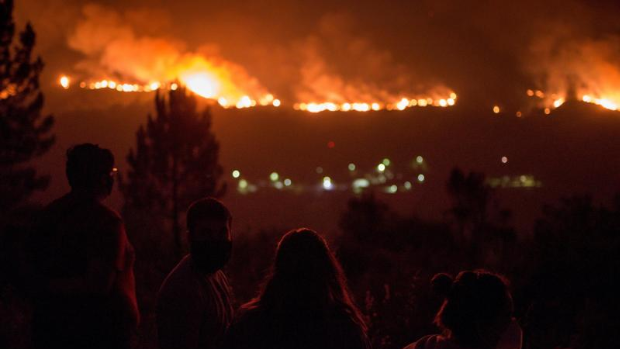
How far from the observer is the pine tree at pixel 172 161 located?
74.6ft

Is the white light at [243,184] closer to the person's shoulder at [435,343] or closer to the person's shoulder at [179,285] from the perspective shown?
the person's shoulder at [179,285]

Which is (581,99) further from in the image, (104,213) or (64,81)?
(104,213)

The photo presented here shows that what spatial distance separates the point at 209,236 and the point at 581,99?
48078mm

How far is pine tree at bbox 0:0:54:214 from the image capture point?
804 inches

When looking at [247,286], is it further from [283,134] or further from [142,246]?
[283,134]

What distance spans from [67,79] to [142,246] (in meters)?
33.3

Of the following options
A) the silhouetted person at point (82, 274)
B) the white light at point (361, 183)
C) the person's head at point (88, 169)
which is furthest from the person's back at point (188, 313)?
the white light at point (361, 183)

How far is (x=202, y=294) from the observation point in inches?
137

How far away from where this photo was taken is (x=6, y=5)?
19922 mm

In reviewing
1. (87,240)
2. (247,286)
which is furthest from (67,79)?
(87,240)

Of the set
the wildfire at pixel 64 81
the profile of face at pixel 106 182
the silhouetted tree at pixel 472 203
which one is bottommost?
the silhouetted tree at pixel 472 203

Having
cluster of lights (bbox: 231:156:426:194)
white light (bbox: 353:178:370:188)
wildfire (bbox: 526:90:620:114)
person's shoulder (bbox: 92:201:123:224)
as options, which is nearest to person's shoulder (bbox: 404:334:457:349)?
person's shoulder (bbox: 92:201:123:224)

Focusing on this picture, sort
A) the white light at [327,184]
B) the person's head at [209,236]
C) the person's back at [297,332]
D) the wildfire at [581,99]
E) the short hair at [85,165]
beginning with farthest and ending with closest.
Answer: the white light at [327,184] → the wildfire at [581,99] → the person's head at [209,236] → the short hair at [85,165] → the person's back at [297,332]

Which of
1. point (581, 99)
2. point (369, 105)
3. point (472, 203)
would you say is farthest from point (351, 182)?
point (472, 203)
